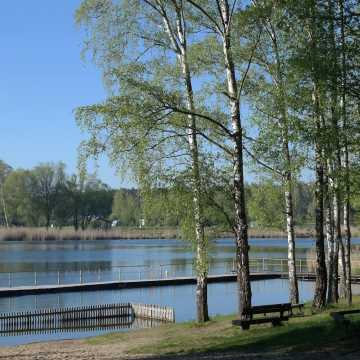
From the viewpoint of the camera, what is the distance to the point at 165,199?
53.3ft

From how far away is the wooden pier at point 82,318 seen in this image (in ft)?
82.3

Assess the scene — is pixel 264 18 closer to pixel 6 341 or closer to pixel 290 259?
pixel 290 259

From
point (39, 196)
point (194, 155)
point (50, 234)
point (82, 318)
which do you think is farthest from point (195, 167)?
point (39, 196)

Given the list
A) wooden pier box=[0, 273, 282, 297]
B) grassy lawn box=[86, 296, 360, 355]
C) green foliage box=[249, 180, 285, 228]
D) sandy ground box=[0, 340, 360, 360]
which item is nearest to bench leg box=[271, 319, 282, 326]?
grassy lawn box=[86, 296, 360, 355]

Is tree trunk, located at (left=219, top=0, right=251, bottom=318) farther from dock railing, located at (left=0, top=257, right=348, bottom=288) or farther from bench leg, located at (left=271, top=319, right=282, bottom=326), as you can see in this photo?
dock railing, located at (left=0, top=257, right=348, bottom=288)

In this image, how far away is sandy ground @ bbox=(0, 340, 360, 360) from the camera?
10.6 metres

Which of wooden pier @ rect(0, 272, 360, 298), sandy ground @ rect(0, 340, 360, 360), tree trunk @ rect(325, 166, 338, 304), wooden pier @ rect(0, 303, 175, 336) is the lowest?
wooden pier @ rect(0, 303, 175, 336)

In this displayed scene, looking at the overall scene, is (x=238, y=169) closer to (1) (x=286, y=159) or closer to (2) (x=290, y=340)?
(1) (x=286, y=159)

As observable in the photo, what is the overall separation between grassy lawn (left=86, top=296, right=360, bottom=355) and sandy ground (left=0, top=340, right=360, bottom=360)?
0.41m

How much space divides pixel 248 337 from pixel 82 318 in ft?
45.6

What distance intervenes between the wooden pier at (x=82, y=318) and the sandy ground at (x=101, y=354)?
27.3ft

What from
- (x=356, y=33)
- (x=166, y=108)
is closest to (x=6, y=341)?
(x=166, y=108)

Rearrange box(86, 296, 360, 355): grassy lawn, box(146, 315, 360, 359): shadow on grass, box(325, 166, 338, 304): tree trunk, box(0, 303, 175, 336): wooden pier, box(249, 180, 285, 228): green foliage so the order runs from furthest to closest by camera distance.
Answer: box(0, 303, 175, 336): wooden pier < box(325, 166, 338, 304): tree trunk < box(249, 180, 285, 228): green foliage < box(86, 296, 360, 355): grassy lawn < box(146, 315, 360, 359): shadow on grass

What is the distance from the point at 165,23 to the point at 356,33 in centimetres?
691
